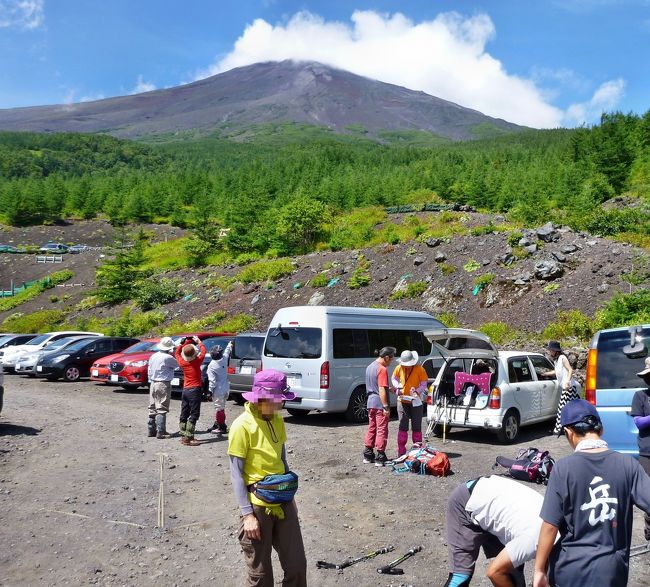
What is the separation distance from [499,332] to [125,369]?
11.3 m

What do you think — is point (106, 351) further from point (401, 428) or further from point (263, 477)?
point (263, 477)

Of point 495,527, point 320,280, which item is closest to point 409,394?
point 495,527

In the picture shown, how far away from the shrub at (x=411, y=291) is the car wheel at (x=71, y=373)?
1240 cm

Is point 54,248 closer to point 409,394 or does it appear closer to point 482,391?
point 482,391

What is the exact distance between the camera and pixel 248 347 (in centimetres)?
1422

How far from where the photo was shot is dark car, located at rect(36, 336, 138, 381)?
1897cm

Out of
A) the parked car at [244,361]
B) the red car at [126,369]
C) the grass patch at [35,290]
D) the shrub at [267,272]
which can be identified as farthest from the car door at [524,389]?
the grass patch at [35,290]

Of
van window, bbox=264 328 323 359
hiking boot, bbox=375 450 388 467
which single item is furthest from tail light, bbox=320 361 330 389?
hiking boot, bbox=375 450 388 467

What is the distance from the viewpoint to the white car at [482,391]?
9.88 m

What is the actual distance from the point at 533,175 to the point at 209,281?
46.2 metres

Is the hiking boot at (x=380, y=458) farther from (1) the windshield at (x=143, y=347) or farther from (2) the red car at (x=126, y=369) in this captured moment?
(1) the windshield at (x=143, y=347)

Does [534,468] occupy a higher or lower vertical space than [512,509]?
lower

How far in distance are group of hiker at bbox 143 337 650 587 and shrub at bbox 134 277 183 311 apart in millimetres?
32343

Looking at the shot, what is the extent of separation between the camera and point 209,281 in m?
36.8
